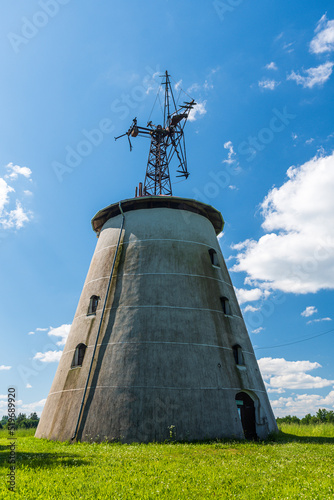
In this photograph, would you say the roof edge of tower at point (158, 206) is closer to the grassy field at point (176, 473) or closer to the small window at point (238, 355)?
the small window at point (238, 355)

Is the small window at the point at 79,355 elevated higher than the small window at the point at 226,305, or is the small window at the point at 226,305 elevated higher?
the small window at the point at 226,305

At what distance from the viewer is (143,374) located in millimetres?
18531

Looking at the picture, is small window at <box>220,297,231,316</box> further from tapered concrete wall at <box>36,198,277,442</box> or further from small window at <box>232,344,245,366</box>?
small window at <box>232,344,245,366</box>

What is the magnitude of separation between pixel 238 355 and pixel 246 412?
10.9 ft

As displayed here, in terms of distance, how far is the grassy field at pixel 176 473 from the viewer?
8.54m

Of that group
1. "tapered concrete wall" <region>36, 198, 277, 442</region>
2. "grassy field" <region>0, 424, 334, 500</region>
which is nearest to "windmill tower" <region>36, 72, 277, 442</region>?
"tapered concrete wall" <region>36, 198, 277, 442</region>

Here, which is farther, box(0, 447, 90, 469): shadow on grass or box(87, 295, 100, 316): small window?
box(87, 295, 100, 316): small window

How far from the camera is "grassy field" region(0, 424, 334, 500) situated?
854 centimetres

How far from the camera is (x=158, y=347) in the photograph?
1931cm

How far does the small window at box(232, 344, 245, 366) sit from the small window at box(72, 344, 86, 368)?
9.17 m

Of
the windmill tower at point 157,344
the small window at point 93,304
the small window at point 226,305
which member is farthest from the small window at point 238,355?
the small window at point 93,304

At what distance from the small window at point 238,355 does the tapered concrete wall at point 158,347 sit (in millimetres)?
362

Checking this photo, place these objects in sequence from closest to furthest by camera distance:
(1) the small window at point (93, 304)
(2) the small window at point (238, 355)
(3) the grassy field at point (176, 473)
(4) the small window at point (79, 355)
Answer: (3) the grassy field at point (176, 473) → (4) the small window at point (79, 355) → (2) the small window at point (238, 355) → (1) the small window at point (93, 304)

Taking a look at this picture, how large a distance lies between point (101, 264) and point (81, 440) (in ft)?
35.3
